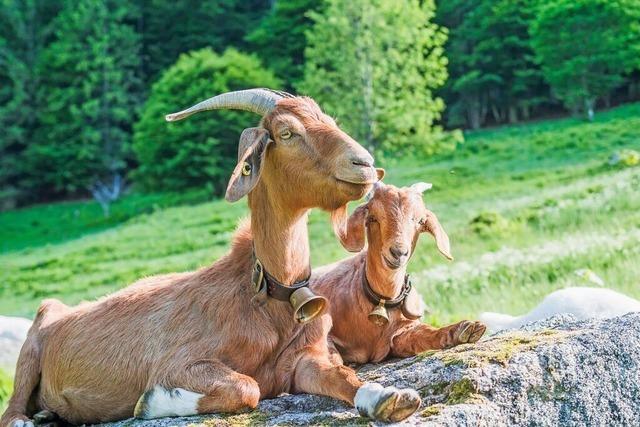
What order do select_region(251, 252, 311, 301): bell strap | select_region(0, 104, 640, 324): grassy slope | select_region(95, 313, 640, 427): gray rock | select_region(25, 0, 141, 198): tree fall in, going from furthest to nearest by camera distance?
select_region(25, 0, 141, 198): tree
select_region(0, 104, 640, 324): grassy slope
select_region(251, 252, 311, 301): bell strap
select_region(95, 313, 640, 427): gray rock

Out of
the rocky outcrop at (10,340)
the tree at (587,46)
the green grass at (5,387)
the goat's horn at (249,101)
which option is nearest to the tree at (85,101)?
the tree at (587,46)

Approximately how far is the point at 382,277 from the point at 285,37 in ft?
162

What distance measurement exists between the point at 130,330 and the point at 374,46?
29.3m

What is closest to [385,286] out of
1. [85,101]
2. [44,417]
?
[44,417]

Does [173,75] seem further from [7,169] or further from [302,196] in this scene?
[302,196]

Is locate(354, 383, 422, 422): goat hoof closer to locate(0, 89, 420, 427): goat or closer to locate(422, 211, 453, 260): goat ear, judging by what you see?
locate(0, 89, 420, 427): goat

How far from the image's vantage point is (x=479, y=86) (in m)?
51.0

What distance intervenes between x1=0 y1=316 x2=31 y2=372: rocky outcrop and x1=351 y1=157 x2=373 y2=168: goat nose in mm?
6518

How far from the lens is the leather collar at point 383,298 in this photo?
18.9 ft

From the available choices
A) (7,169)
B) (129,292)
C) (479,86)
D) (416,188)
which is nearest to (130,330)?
(129,292)

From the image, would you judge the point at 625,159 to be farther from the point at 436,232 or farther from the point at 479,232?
the point at 436,232

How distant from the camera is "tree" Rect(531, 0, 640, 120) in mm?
41906

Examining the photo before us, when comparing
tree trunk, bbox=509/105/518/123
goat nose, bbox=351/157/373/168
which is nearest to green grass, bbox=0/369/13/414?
goat nose, bbox=351/157/373/168

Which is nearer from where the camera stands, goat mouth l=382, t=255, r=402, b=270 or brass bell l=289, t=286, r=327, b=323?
brass bell l=289, t=286, r=327, b=323
